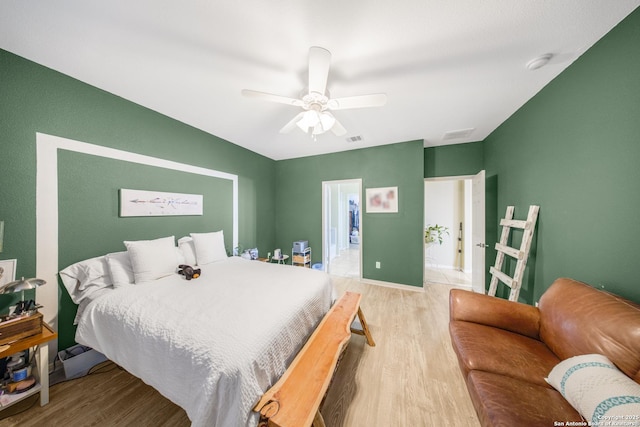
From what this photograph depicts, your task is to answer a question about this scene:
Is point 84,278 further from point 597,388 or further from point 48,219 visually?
point 597,388

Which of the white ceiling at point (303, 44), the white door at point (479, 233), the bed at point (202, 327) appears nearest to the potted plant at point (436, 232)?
the white door at point (479, 233)

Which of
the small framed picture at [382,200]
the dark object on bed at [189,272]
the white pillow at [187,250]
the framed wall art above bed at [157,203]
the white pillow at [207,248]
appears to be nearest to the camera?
the dark object on bed at [189,272]

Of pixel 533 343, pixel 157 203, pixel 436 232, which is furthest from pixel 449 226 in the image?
pixel 157 203

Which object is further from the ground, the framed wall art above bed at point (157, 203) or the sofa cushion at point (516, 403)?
the framed wall art above bed at point (157, 203)

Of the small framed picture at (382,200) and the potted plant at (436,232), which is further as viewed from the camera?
the potted plant at (436,232)

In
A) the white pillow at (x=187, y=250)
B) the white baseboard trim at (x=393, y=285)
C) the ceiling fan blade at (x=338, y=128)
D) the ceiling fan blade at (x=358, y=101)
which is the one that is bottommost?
the white baseboard trim at (x=393, y=285)

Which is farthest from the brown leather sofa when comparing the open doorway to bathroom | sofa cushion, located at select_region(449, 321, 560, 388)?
the open doorway to bathroom

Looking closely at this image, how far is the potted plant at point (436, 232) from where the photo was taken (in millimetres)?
4504

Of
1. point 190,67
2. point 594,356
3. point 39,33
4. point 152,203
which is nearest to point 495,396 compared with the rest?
point 594,356

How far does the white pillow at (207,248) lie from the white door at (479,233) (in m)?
3.81

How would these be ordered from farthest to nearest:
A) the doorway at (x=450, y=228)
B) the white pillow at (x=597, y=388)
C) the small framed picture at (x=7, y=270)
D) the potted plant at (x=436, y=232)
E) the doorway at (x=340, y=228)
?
the potted plant at (x=436, y=232) → the doorway at (x=450, y=228) → the doorway at (x=340, y=228) → the small framed picture at (x=7, y=270) → the white pillow at (x=597, y=388)

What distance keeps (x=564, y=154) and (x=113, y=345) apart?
13.0 ft

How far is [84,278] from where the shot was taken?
175 cm

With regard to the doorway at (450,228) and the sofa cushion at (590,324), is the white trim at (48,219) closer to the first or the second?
the sofa cushion at (590,324)
